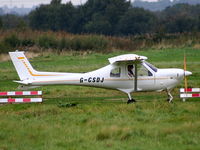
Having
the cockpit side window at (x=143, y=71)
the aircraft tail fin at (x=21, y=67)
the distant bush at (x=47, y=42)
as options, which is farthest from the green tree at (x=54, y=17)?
the cockpit side window at (x=143, y=71)

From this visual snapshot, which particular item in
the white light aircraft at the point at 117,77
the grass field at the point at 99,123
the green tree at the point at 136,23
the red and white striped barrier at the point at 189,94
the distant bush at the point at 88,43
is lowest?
the grass field at the point at 99,123

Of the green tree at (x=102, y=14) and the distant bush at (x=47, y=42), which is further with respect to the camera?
the green tree at (x=102, y=14)

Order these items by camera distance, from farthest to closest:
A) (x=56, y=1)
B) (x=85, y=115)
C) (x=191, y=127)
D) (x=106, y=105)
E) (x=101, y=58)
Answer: (x=56, y=1)
(x=101, y=58)
(x=106, y=105)
(x=85, y=115)
(x=191, y=127)

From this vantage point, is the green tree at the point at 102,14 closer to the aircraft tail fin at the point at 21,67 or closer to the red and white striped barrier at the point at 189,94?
the aircraft tail fin at the point at 21,67

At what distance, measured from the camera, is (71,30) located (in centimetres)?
8406

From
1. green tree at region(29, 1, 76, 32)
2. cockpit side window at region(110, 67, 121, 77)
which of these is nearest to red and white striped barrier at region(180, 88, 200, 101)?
cockpit side window at region(110, 67, 121, 77)

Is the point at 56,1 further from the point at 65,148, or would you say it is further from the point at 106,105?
the point at 65,148

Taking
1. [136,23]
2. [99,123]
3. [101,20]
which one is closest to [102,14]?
[101,20]

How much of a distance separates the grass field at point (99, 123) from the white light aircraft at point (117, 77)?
2.48 ft

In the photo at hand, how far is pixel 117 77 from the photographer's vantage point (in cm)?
1886

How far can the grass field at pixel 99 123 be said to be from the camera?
12.4 metres

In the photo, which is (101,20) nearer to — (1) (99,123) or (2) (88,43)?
(2) (88,43)

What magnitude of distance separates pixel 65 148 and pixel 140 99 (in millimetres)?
8143

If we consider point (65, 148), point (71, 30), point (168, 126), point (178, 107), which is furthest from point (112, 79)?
point (71, 30)
